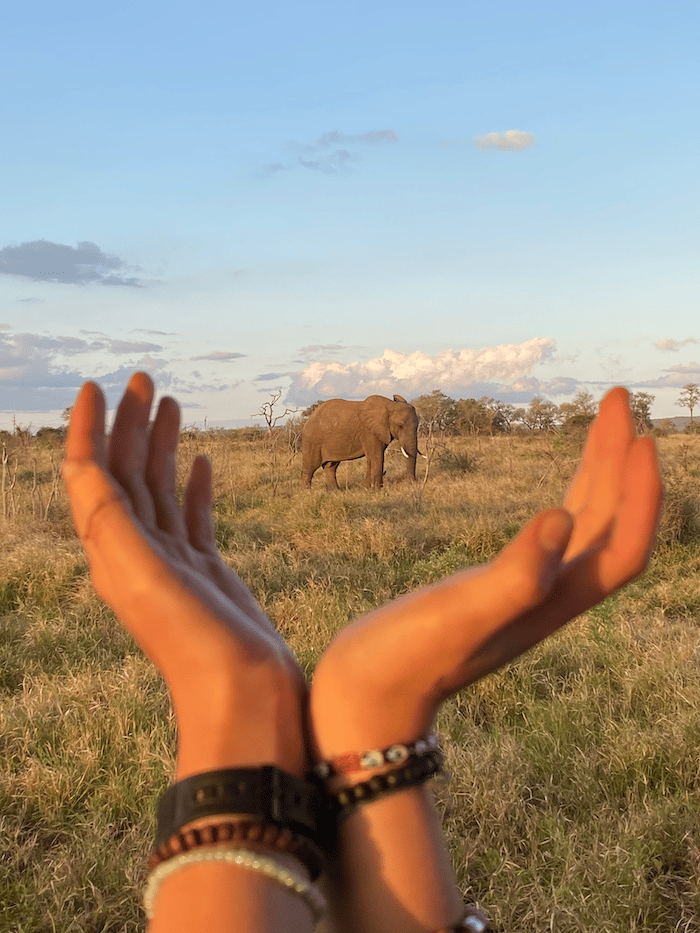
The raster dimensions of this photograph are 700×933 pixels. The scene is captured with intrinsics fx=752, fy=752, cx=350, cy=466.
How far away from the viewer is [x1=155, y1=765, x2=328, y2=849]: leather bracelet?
979mm

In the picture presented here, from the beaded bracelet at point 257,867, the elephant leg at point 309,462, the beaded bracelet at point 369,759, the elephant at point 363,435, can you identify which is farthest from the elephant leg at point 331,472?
the beaded bracelet at point 257,867

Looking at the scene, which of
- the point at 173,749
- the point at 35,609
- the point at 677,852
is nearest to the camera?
the point at 677,852

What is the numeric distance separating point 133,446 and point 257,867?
0.68m

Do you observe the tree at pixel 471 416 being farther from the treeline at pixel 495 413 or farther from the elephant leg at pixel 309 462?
the elephant leg at pixel 309 462

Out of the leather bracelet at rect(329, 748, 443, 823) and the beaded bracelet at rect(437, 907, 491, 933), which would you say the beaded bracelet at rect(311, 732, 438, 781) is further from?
the beaded bracelet at rect(437, 907, 491, 933)

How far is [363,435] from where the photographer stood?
13016mm

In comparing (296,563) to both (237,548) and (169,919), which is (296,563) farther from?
(169,919)

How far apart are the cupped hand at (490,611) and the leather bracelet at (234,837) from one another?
0.45 ft

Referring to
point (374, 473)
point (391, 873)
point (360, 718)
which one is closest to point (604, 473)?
point (360, 718)

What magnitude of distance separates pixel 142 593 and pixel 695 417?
3828cm

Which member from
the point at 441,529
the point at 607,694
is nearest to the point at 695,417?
the point at 441,529

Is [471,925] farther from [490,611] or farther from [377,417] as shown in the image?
[377,417]

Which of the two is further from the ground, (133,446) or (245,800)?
(133,446)

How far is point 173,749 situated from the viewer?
8.96ft
